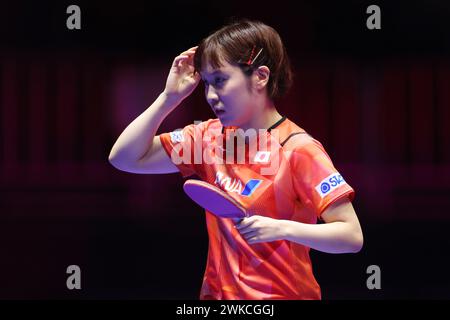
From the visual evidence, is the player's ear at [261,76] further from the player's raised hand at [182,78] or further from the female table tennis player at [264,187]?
the player's raised hand at [182,78]

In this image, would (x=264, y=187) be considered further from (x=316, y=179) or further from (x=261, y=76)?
(x=261, y=76)

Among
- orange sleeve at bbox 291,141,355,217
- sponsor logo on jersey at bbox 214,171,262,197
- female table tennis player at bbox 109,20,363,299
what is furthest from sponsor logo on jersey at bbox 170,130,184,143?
orange sleeve at bbox 291,141,355,217

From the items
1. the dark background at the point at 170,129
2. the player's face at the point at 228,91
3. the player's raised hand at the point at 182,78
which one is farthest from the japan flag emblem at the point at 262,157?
the dark background at the point at 170,129

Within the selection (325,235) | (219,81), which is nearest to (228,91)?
(219,81)

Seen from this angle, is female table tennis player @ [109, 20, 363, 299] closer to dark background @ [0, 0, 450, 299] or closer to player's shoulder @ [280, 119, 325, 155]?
player's shoulder @ [280, 119, 325, 155]

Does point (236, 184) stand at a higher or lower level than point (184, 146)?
lower

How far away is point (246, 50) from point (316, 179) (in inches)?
18.0

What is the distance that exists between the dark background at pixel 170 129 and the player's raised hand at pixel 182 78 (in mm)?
1944

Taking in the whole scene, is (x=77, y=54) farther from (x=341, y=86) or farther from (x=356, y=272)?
(x=356, y=272)

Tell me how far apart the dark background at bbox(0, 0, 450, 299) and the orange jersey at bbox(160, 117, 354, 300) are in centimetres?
204

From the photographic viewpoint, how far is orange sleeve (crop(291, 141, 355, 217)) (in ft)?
6.81

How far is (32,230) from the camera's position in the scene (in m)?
4.87

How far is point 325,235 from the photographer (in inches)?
80.5

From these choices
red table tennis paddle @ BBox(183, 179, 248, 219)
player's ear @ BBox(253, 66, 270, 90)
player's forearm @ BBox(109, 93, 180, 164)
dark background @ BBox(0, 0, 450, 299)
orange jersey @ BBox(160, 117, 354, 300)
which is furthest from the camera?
dark background @ BBox(0, 0, 450, 299)
